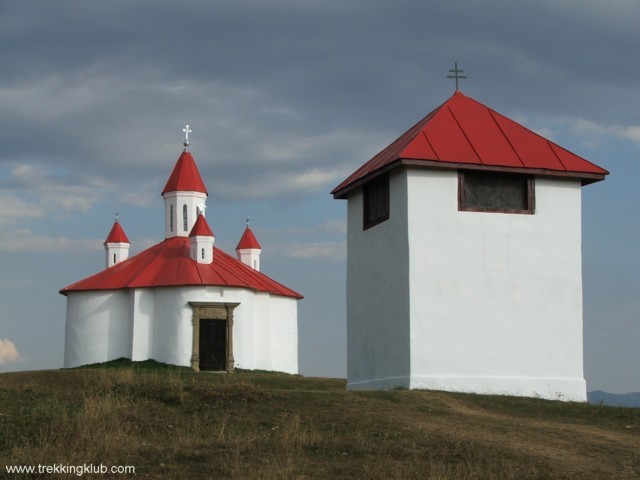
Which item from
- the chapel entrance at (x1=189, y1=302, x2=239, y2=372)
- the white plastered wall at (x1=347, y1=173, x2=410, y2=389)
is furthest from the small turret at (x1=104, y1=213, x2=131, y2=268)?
the white plastered wall at (x1=347, y1=173, x2=410, y2=389)

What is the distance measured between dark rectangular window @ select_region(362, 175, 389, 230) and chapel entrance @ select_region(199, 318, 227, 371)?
17622 mm

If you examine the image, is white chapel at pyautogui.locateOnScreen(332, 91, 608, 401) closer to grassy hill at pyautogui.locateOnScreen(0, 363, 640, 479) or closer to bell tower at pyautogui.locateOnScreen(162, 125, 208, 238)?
grassy hill at pyautogui.locateOnScreen(0, 363, 640, 479)

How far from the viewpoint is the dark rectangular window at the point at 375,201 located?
841 inches

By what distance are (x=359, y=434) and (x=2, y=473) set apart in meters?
4.37

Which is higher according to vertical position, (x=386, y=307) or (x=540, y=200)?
(x=540, y=200)

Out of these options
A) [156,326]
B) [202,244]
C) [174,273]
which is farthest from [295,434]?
[202,244]

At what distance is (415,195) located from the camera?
2022 cm

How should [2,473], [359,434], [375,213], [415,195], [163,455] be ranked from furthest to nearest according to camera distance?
[375,213]
[415,195]
[359,434]
[163,455]
[2,473]

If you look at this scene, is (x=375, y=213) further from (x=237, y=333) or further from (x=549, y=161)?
(x=237, y=333)

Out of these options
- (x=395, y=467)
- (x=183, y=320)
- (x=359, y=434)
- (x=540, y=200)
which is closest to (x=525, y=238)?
(x=540, y=200)

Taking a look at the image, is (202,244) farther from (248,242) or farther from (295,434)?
(295,434)

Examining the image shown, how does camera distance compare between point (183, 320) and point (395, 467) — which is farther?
point (183, 320)

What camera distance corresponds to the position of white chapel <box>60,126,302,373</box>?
127 feet

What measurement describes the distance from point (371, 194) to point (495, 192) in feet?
8.87
